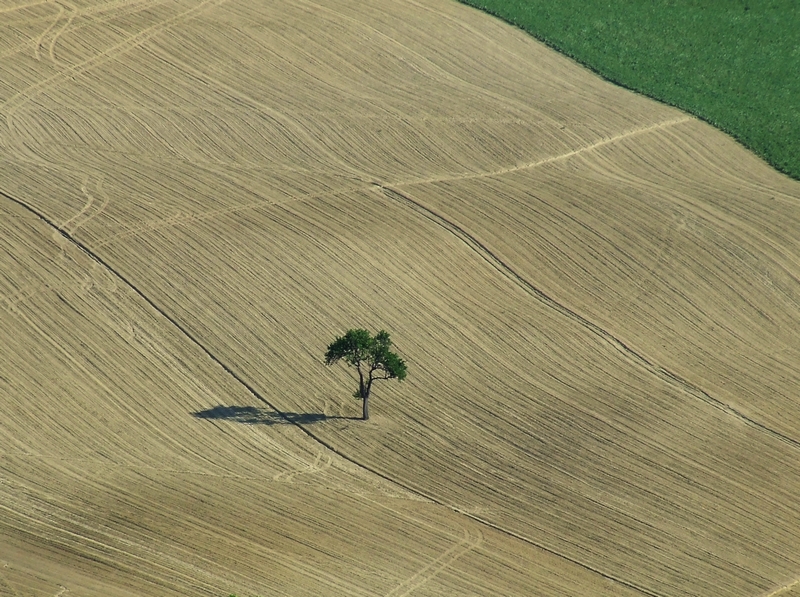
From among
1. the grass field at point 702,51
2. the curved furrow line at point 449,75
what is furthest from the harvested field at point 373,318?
the grass field at point 702,51

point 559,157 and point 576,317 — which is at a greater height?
point 559,157

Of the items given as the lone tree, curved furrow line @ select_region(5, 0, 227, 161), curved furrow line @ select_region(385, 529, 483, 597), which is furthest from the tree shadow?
curved furrow line @ select_region(5, 0, 227, 161)

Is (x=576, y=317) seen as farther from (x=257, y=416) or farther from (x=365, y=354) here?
(x=257, y=416)

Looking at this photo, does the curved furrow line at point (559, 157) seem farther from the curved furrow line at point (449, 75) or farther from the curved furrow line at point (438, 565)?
the curved furrow line at point (438, 565)

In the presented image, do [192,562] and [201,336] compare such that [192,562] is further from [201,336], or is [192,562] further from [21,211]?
[21,211]

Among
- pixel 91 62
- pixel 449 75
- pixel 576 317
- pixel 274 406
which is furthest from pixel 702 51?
pixel 274 406

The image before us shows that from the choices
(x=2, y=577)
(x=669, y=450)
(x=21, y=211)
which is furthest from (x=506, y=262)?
(x=2, y=577)
